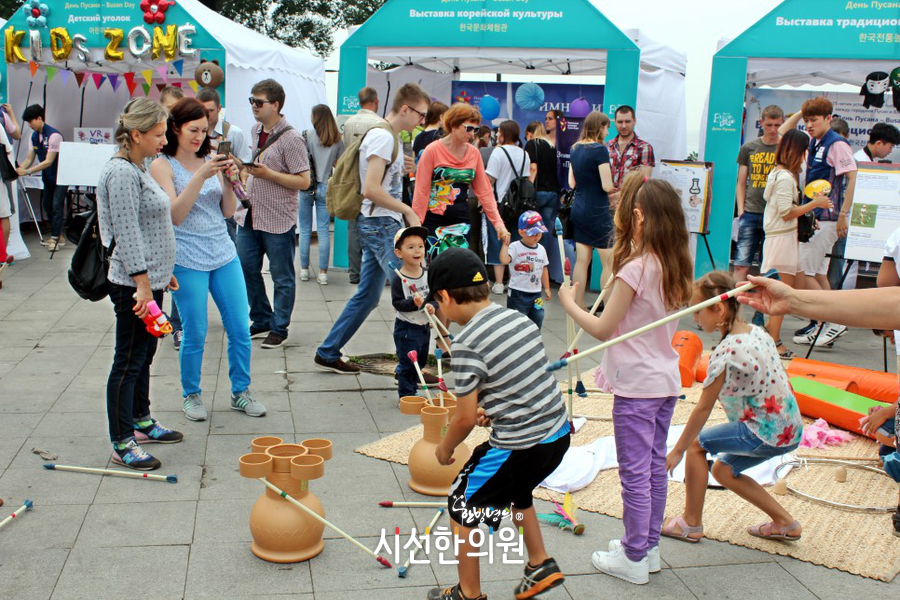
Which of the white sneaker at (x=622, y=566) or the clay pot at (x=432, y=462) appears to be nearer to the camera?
the white sneaker at (x=622, y=566)

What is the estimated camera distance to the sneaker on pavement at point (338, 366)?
20.4 feet

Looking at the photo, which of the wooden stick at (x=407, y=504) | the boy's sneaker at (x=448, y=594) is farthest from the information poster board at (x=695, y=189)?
the boy's sneaker at (x=448, y=594)

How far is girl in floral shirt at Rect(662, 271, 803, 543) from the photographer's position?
3436 millimetres

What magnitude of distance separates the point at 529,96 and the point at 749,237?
6.85m

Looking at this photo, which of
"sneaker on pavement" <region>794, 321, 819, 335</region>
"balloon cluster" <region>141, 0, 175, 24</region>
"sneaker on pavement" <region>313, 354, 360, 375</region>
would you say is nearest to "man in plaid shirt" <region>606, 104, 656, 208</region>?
"sneaker on pavement" <region>794, 321, 819, 335</region>

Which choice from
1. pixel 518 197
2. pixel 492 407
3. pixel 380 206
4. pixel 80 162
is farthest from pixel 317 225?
pixel 492 407

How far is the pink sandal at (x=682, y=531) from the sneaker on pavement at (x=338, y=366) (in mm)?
3026

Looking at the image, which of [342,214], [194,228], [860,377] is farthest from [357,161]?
[860,377]

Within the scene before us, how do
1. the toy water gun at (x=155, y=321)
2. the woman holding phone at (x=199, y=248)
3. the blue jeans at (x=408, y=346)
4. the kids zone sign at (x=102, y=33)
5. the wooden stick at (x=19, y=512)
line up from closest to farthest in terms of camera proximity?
the wooden stick at (x=19, y=512) < the toy water gun at (x=155, y=321) < the woman holding phone at (x=199, y=248) < the blue jeans at (x=408, y=346) < the kids zone sign at (x=102, y=33)

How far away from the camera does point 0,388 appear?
566 centimetres

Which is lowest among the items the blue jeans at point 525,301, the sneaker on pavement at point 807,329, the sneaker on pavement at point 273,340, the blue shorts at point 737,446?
the sneaker on pavement at point 273,340

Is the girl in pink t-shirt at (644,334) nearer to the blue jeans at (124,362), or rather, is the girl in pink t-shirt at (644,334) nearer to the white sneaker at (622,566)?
the white sneaker at (622,566)

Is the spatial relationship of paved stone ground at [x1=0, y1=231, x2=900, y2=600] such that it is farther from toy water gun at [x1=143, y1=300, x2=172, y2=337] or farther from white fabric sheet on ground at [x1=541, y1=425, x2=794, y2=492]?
toy water gun at [x1=143, y1=300, x2=172, y2=337]

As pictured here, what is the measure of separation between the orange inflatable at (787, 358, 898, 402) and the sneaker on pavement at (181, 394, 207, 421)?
13.0ft
